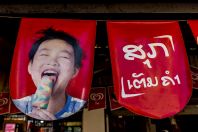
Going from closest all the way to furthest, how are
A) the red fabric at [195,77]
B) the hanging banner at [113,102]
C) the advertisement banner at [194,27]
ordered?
the advertisement banner at [194,27] < the red fabric at [195,77] < the hanging banner at [113,102]

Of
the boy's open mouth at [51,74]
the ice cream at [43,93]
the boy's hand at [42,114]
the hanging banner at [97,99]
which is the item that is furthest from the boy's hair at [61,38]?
the hanging banner at [97,99]

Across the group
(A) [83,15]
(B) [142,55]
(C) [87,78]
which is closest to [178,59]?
(B) [142,55]

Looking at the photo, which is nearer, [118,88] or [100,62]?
[118,88]

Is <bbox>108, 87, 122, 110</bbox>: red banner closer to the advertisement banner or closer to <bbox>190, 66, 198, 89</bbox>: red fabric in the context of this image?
<bbox>190, 66, 198, 89</bbox>: red fabric

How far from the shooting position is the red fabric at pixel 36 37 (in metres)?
3.26

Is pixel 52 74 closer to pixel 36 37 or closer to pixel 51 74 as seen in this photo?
pixel 51 74

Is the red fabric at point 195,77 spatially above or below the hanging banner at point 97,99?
above

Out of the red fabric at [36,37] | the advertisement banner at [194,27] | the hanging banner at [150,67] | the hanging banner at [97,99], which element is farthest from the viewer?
the hanging banner at [97,99]

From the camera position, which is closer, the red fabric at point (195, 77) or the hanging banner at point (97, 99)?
the red fabric at point (195, 77)

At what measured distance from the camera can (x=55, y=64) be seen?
11.3 feet

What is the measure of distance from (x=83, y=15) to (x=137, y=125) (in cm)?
A: 494

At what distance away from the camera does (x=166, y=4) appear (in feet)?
12.7

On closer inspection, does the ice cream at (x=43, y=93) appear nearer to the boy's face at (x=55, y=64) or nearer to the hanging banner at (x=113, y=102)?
the boy's face at (x=55, y=64)

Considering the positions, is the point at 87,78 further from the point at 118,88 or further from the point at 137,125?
the point at 137,125
